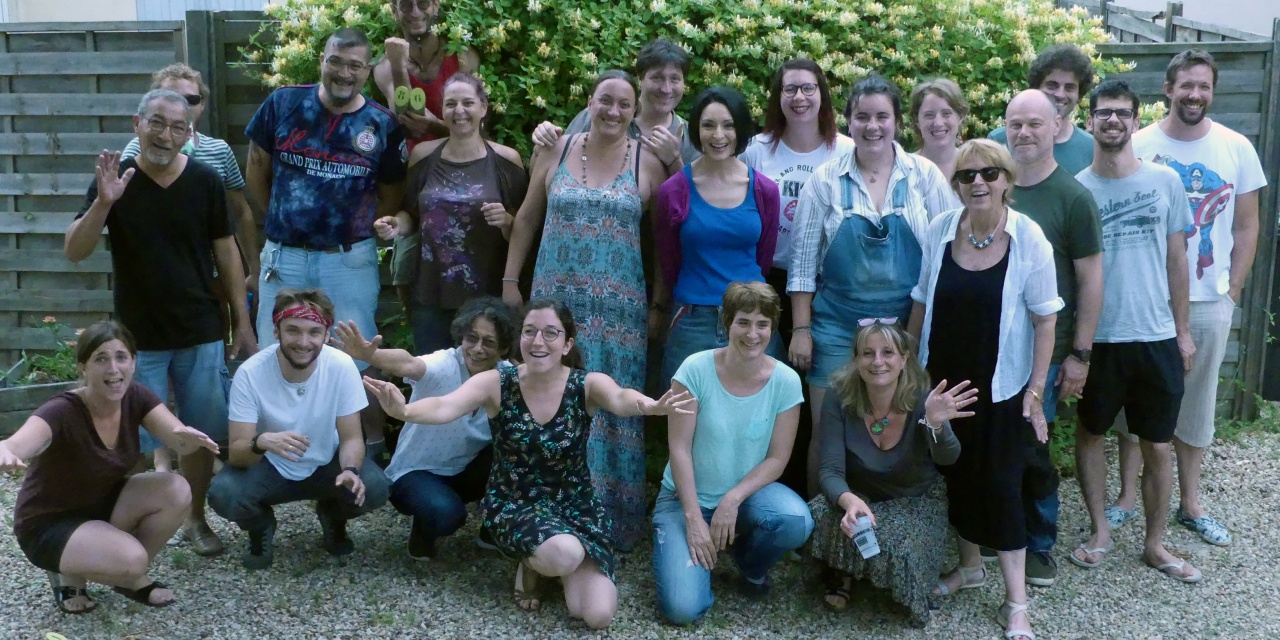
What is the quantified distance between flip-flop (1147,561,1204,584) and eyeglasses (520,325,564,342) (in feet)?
8.37

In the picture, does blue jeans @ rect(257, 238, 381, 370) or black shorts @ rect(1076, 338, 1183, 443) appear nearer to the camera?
black shorts @ rect(1076, 338, 1183, 443)

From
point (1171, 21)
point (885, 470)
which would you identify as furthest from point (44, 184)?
point (1171, 21)

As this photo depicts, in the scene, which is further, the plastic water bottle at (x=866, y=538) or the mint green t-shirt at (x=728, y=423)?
the mint green t-shirt at (x=728, y=423)

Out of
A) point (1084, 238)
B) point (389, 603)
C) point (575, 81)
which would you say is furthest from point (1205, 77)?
point (389, 603)

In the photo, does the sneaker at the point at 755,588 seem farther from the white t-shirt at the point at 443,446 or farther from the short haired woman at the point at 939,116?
the short haired woman at the point at 939,116

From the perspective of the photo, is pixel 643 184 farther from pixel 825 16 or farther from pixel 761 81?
pixel 825 16

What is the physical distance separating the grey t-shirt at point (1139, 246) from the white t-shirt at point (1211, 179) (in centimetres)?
47

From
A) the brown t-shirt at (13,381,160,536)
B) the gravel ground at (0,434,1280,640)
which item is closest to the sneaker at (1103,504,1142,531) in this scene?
the gravel ground at (0,434,1280,640)

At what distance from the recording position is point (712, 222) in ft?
13.4

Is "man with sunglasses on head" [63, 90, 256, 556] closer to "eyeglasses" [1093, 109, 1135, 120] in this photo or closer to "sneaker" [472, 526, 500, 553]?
"sneaker" [472, 526, 500, 553]


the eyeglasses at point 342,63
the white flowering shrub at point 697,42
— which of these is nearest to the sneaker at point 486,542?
the white flowering shrub at point 697,42

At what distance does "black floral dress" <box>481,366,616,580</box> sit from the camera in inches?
151

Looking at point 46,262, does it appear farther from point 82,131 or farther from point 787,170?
point 787,170

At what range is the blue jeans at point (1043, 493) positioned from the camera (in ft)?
13.1
